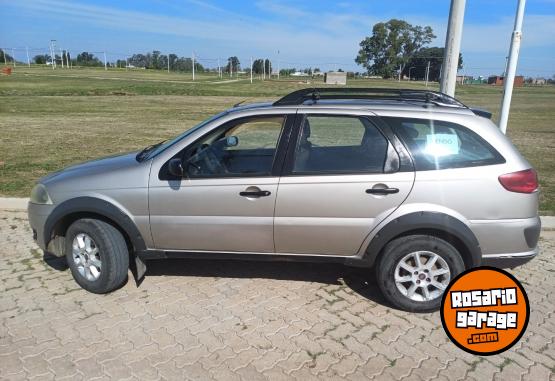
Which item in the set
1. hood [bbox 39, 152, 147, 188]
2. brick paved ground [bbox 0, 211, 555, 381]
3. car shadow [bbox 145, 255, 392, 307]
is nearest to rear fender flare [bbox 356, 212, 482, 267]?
brick paved ground [bbox 0, 211, 555, 381]

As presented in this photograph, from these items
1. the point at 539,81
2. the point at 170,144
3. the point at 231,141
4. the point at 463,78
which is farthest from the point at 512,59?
the point at 539,81

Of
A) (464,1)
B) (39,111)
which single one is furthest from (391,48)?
(464,1)

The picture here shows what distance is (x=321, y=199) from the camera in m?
3.35

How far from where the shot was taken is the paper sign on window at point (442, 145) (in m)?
3.33

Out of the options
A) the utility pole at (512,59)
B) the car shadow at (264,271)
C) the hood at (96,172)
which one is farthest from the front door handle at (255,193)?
the utility pole at (512,59)

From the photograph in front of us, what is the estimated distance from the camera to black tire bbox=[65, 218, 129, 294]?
12.0 feet

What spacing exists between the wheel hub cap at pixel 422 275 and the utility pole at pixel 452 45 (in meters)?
3.13

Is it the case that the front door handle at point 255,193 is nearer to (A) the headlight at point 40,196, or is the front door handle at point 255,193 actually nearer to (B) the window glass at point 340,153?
(B) the window glass at point 340,153

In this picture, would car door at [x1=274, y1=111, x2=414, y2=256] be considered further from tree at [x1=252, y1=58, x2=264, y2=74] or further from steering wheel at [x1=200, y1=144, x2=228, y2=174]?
tree at [x1=252, y1=58, x2=264, y2=74]

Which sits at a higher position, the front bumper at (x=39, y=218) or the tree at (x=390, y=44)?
the tree at (x=390, y=44)

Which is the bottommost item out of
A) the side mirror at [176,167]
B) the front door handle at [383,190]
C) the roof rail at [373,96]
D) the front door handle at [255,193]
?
the front door handle at [255,193]

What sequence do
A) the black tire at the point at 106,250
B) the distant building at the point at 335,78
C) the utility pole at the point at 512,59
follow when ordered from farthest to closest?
the distant building at the point at 335,78, the utility pole at the point at 512,59, the black tire at the point at 106,250

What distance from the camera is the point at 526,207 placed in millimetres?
3242

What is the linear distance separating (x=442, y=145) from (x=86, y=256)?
3.05m
